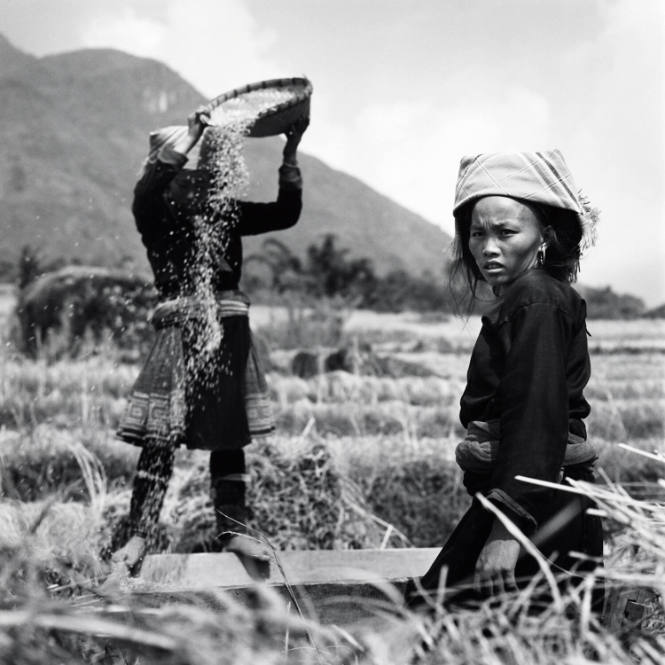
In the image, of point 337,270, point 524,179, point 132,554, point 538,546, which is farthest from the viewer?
point 337,270

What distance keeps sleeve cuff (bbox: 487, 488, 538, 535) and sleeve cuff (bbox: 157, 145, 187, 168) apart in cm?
181

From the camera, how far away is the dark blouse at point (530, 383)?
1517mm

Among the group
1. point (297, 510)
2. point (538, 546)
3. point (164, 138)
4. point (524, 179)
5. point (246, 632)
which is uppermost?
point (164, 138)

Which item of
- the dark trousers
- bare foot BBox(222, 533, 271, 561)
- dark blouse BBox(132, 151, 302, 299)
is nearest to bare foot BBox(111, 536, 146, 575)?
bare foot BBox(222, 533, 271, 561)

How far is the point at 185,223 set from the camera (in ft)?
10.2

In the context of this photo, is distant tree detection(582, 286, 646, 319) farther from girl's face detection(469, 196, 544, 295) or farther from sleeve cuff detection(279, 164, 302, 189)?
girl's face detection(469, 196, 544, 295)

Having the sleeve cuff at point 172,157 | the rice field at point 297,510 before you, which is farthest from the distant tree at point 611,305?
the sleeve cuff at point 172,157

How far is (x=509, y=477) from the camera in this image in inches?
59.7

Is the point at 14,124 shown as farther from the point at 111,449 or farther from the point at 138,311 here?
the point at 111,449

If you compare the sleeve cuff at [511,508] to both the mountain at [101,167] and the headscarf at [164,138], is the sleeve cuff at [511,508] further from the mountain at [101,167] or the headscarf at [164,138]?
the mountain at [101,167]

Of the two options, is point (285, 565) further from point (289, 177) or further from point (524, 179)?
point (524, 179)

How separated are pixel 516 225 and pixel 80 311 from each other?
8.47 m

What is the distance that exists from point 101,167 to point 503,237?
90159mm

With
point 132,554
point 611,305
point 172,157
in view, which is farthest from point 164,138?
point 611,305
